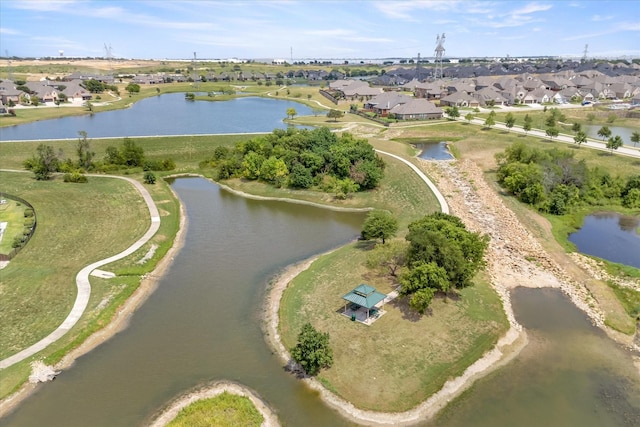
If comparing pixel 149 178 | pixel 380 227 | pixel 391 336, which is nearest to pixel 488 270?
pixel 380 227

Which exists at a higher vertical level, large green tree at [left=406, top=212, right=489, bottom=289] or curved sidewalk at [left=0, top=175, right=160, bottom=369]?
large green tree at [left=406, top=212, right=489, bottom=289]

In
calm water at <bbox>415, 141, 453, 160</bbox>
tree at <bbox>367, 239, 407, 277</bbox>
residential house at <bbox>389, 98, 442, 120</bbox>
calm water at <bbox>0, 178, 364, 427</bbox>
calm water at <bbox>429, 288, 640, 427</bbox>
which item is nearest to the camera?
calm water at <bbox>429, 288, 640, 427</bbox>

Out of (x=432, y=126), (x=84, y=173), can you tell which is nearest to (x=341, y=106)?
(x=432, y=126)

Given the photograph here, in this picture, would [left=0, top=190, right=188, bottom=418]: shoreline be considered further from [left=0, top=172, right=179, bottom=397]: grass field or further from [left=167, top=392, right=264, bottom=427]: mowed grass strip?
[left=167, top=392, right=264, bottom=427]: mowed grass strip

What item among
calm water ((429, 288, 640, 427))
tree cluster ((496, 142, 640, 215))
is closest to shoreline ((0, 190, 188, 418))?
calm water ((429, 288, 640, 427))

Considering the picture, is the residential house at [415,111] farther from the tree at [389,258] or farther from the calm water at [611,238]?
the tree at [389,258]

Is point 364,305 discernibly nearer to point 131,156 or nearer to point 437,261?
point 437,261

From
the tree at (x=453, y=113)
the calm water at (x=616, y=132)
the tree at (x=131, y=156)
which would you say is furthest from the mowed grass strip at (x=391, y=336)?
the tree at (x=453, y=113)
